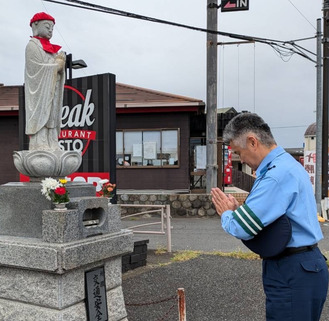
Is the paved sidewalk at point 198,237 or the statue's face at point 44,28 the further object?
the paved sidewalk at point 198,237

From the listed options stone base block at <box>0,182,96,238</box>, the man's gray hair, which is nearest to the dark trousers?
the man's gray hair

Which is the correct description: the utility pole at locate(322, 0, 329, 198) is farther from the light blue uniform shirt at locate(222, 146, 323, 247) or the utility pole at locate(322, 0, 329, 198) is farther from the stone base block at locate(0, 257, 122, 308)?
the light blue uniform shirt at locate(222, 146, 323, 247)

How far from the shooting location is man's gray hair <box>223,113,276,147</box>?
2465 mm

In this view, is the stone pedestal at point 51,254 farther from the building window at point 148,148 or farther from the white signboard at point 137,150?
the white signboard at point 137,150

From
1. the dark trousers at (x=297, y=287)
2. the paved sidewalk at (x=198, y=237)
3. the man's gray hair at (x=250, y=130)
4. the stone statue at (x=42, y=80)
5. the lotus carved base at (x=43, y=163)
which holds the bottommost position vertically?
the paved sidewalk at (x=198, y=237)

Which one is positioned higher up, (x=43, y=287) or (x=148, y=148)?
(x=148, y=148)

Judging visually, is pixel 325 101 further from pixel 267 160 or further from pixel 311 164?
pixel 267 160

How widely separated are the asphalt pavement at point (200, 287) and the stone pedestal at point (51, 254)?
50.7 inches

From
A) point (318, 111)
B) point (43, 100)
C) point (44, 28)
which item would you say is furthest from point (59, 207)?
point (318, 111)

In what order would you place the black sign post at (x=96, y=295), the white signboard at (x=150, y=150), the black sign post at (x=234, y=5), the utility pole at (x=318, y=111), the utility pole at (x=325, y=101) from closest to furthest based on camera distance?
the black sign post at (x=96, y=295) → the black sign post at (x=234, y=5) → the utility pole at (x=318, y=111) → the utility pole at (x=325, y=101) → the white signboard at (x=150, y=150)

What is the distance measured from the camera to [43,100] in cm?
389

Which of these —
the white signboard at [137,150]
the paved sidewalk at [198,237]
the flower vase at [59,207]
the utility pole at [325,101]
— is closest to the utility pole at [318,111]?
the utility pole at [325,101]

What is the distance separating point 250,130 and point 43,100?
2.29 metres

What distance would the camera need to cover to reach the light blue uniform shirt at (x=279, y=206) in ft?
7.23
